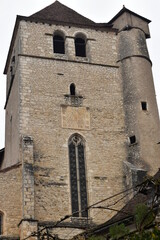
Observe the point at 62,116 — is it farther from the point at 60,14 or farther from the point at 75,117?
the point at 60,14

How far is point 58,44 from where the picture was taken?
21.6m

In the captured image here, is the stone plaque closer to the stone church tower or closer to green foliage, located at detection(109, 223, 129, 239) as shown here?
the stone church tower

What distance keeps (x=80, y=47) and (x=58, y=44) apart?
1023 millimetres

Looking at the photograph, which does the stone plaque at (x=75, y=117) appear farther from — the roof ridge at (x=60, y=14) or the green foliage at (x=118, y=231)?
the green foliage at (x=118, y=231)

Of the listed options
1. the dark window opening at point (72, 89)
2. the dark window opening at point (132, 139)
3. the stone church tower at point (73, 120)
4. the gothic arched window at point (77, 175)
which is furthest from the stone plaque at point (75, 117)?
the dark window opening at point (132, 139)

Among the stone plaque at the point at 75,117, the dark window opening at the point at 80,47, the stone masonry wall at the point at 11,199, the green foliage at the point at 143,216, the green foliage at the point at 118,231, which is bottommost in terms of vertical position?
the green foliage at the point at 118,231

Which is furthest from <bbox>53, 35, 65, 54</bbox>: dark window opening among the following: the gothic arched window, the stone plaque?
the gothic arched window

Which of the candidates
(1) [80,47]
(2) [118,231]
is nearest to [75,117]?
(1) [80,47]

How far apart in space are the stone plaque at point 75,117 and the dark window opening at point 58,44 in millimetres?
3431

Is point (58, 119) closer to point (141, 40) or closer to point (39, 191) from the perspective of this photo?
point (39, 191)

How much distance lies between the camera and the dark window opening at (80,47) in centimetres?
2164

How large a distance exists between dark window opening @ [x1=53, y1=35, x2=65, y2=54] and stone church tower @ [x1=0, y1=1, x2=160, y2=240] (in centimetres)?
5

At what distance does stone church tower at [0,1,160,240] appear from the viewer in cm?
1702

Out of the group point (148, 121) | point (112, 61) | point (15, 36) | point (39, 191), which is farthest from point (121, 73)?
point (39, 191)
